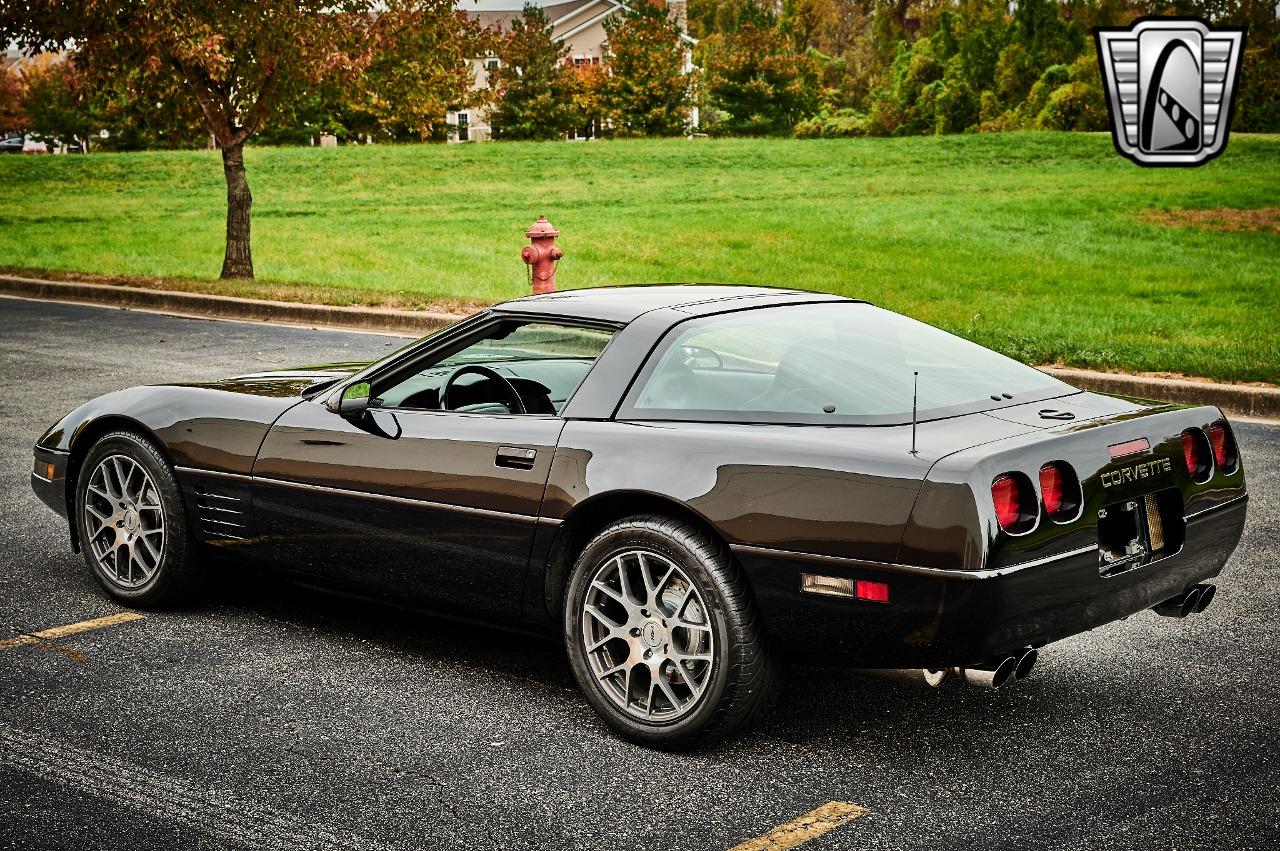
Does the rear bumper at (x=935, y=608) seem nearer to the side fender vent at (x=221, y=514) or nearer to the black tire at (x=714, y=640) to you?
the black tire at (x=714, y=640)

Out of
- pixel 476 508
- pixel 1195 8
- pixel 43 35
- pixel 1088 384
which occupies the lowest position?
pixel 1088 384

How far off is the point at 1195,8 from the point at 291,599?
4112 cm

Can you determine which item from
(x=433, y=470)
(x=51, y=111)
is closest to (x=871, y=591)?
(x=433, y=470)

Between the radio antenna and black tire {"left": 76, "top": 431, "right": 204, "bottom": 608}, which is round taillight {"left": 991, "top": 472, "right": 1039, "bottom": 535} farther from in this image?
black tire {"left": 76, "top": 431, "right": 204, "bottom": 608}

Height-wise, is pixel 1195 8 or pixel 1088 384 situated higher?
pixel 1195 8

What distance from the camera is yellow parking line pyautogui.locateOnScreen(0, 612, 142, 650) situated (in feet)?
16.0

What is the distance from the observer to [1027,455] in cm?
366

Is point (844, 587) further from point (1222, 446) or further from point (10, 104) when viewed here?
point (10, 104)

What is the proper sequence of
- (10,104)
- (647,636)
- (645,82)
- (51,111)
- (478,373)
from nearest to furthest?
1. (647,636)
2. (478,373)
3. (645,82)
4. (51,111)
5. (10,104)

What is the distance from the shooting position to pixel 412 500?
14.8 ft

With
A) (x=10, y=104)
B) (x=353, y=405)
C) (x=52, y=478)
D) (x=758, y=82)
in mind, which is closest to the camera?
(x=353, y=405)

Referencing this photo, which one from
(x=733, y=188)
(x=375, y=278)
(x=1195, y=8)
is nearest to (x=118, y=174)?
(x=733, y=188)

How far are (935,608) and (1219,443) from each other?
134cm

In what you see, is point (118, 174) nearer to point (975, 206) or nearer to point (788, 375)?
point (975, 206)
